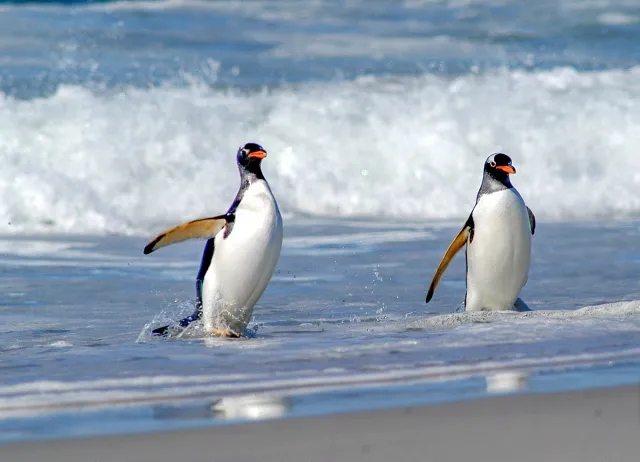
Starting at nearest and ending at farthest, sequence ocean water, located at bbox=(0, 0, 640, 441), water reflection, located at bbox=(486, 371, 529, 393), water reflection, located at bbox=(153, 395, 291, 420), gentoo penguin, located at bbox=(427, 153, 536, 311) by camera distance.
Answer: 1. water reflection, located at bbox=(153, 395, 291, 420)
2. water reflection, located at bbox=(486, 371, 529, 393)
3. ocean water, located at bbox=(0, 0, 640, 441)
4. gentoo penguin, located at bbox=(427, 153, 536, 311)

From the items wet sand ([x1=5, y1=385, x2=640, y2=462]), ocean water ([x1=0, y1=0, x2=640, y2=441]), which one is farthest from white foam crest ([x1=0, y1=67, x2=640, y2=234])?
wet sand ([x1=5, y1=385, x2=640, y2=462])

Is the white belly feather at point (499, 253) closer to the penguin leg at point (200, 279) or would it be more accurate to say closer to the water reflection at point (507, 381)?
the penguin leg at point (200, 279)

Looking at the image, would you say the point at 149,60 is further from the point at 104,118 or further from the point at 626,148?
the point at 626,148

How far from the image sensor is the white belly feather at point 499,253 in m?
6.14

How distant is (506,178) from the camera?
6.25 m

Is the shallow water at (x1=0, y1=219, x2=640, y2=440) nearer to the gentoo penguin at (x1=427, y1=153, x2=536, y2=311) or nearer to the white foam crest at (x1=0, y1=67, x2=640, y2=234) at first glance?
the gentoo penguin at (x1=427, y1=153, x2=536, y2=311)

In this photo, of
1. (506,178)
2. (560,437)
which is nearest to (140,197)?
(506,178)

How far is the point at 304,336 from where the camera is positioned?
522 cm

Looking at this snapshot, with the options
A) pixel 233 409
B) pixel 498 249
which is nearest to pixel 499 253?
pixel 498 249

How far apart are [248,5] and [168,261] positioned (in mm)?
11831

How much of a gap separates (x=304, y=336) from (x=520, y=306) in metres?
1.31

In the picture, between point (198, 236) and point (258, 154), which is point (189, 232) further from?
point (258, 154)

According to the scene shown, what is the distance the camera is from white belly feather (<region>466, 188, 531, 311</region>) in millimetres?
6145

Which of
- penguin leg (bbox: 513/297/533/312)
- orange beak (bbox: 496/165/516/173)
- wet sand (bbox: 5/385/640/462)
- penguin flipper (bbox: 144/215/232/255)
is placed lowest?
penguin leg (bbox: 513/297/533/312)
